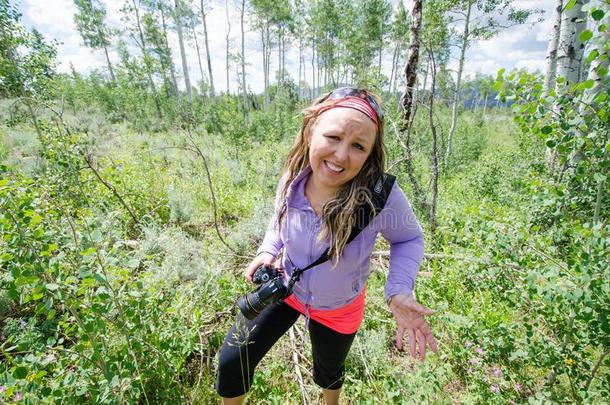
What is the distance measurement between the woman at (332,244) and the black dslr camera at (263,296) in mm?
102

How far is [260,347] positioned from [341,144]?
3.78 ft

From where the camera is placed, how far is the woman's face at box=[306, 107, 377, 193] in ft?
4.31

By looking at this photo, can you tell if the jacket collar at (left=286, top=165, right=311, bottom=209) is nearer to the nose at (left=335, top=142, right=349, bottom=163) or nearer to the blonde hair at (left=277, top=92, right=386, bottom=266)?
the blonde hair at (left=277, top=92, right=386, bottom=266)

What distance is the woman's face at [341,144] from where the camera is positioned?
4.31ft

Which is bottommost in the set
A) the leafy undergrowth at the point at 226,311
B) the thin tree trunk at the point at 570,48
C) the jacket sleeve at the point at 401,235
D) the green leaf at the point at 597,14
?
the leafy undergrowth at the point at 226,311

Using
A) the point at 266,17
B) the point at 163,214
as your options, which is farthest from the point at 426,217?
the point at 266,17

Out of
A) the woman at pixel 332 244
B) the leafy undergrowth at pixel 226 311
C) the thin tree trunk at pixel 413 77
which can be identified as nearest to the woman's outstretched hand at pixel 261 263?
the woman at pixel 332 244

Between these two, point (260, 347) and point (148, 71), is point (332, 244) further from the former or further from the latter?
point (148, 71)

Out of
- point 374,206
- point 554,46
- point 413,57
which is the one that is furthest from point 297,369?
point 554,46

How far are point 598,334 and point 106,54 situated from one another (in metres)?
32.7

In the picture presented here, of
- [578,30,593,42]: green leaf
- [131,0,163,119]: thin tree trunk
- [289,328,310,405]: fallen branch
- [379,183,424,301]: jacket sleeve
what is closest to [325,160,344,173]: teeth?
[379,183,424,301]: jacket sleeve

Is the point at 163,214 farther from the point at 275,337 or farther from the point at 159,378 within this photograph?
the point at 275,337

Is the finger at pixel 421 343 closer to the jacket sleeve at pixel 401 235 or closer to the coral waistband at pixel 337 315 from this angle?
the jacket sleeve at pixel 401 235

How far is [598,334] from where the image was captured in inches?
53.7
